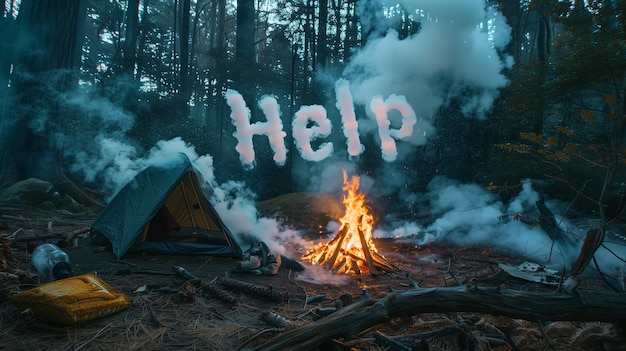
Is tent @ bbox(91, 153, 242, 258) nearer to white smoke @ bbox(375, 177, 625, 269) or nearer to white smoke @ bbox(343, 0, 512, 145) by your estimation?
white smoke @ bbox(375, 177, 625, 269)

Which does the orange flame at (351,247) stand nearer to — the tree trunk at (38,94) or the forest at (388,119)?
the forest at (388,119)

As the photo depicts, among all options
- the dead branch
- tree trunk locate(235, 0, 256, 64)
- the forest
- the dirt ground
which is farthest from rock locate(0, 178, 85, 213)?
tree trunk locate(235, 0, 256, 64)

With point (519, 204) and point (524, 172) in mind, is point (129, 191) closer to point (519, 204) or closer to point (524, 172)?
point (519, 204)

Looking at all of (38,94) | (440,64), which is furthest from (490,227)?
(38,94)

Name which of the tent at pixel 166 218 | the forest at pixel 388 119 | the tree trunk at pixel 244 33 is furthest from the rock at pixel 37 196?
the tree trunk at pixel 244 33

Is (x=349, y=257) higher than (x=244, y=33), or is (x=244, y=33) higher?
(x=244, y=33)

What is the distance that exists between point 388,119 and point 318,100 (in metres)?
4.86

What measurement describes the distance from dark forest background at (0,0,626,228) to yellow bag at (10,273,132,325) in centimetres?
429

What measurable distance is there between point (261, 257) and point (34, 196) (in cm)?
768

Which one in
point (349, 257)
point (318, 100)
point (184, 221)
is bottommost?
point (349, 257)

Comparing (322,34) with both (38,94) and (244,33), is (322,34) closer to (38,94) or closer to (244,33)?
(244,33)

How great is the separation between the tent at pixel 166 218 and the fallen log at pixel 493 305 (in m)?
4.58

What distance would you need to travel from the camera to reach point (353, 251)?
727 centimetres

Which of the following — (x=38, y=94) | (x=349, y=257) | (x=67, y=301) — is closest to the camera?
(x=67, y=301)
